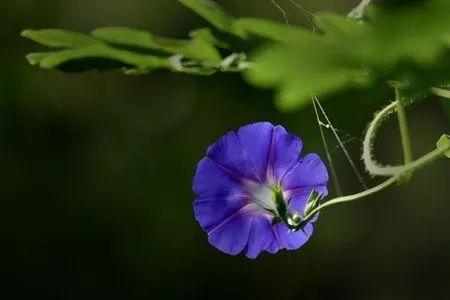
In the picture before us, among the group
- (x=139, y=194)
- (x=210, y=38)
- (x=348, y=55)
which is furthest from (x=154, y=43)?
(x=139, y=194)

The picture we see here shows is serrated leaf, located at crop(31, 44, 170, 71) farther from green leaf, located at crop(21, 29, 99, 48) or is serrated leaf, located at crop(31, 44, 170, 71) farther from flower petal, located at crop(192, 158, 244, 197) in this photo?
flower petal, located at crop(192, 158, 244, 197)

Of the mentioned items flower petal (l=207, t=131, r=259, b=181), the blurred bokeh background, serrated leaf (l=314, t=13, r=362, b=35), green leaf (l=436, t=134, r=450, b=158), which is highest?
the blurred bokeh background

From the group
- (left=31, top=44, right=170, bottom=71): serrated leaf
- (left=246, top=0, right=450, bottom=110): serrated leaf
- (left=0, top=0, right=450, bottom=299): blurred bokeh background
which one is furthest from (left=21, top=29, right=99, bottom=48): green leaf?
(left=0, top=0, right=450, bottom=299): blurred bokeh background

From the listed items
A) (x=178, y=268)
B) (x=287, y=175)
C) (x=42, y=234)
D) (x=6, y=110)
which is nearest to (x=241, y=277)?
(x=178, y=268)

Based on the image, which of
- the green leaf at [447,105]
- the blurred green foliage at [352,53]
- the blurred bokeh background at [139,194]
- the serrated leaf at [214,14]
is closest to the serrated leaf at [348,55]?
the blurred green foliage at [352,53]

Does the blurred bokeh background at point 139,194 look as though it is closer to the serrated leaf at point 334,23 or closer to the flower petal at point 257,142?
the flower petal at point 257,142

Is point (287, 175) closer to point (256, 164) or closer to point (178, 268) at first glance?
point (256, 164)

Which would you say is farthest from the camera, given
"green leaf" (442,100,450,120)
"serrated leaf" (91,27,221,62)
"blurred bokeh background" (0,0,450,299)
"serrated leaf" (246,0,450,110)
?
"blurred bokeh background" (0,0,450,299)
